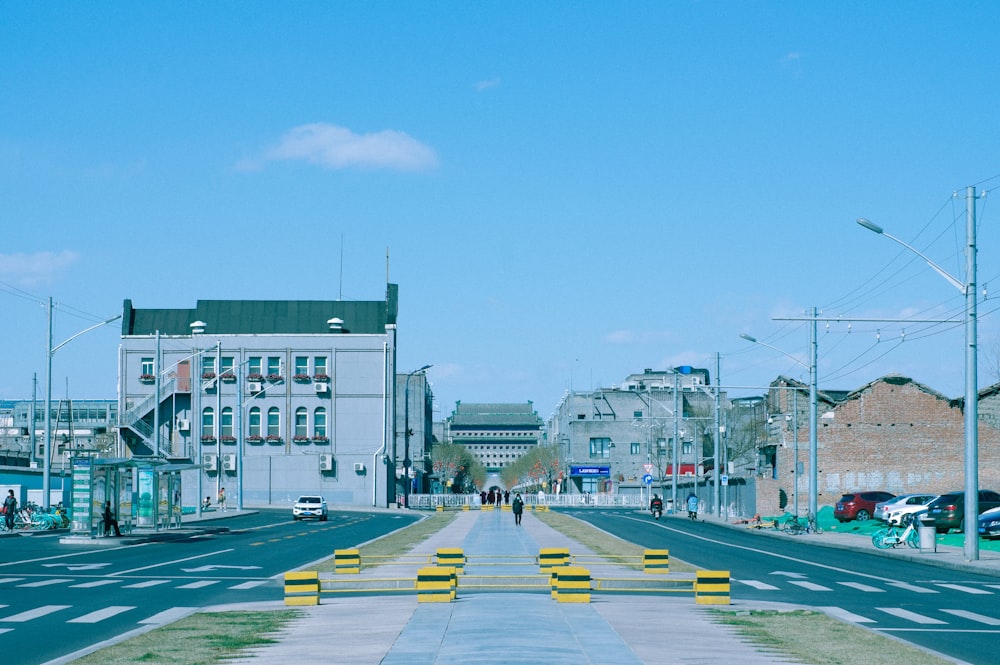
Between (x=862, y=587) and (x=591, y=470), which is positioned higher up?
(x=862, y=587)

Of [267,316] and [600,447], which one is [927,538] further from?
[600,447]

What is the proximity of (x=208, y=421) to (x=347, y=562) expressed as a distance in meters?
79.7

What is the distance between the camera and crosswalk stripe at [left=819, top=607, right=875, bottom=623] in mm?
19594

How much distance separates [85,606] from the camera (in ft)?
71.2

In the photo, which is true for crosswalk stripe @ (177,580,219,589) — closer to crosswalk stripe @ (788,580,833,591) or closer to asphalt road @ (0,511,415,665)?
asphalt road @ (0,511,415,665)

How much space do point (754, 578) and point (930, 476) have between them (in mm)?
56030

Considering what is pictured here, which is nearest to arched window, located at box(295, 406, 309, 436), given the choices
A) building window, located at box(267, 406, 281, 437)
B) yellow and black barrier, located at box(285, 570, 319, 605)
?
building window, located at box(267, 406, 281, 437)

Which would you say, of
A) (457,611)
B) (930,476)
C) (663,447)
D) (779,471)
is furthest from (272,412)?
(457,611)

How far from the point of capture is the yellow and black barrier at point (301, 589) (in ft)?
68.8

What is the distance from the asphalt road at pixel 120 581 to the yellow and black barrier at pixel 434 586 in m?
3.54

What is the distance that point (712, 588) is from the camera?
21484mm

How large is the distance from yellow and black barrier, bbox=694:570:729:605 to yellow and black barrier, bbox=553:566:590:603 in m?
2.06

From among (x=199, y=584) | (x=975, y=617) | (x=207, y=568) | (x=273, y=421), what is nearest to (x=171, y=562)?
(x=207, y=568)

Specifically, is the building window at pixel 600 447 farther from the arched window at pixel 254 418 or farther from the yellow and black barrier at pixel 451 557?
the yellow and black barrier at pixel 451 557
